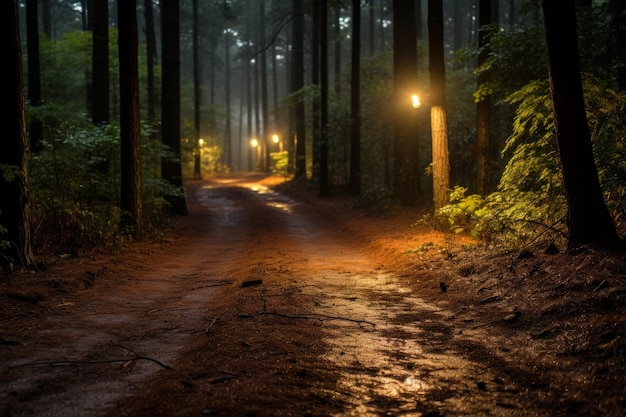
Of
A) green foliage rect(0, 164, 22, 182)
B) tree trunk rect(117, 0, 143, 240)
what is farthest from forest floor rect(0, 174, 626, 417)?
tree trunk rect(117, 0, 143, 240)

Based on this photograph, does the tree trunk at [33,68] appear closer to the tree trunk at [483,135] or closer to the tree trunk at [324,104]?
the tree trunk at [324,104]

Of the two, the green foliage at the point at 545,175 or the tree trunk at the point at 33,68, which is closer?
the green foliage at the point at 545,175

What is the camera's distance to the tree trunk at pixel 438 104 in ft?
40.3

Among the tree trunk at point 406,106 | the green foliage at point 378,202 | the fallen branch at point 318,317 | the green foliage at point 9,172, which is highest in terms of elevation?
the tree trunk at point 406,106

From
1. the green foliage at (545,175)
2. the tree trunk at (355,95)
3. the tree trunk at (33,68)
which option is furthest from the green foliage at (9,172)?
the tree trunk at (355,95)

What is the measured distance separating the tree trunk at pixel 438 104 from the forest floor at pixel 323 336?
2507mm

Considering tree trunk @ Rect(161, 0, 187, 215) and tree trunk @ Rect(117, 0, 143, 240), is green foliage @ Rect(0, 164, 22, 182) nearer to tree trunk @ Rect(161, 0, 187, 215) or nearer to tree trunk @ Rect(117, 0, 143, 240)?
tree trunk @ Rect(117, 0, 143, 240)

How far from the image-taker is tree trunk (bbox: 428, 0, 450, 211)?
12.3 meters

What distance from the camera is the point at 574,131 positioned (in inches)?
266

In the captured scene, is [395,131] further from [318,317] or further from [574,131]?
[318,317]

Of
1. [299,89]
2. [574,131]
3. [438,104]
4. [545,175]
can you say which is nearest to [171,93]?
[438,104]

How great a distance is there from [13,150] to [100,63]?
1070cm

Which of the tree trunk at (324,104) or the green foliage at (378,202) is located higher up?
the tree trunk at (324,104)

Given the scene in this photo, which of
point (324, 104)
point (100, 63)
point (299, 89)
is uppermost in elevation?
point (299, 89)
